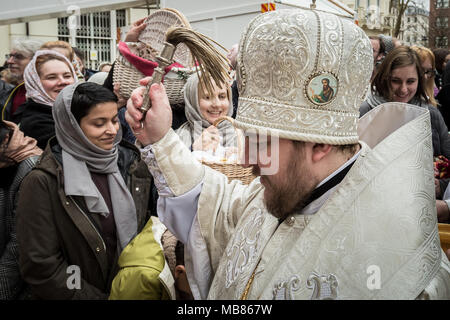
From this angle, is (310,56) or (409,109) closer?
(310,56)

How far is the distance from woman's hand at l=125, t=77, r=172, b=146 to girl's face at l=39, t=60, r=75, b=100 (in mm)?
2159

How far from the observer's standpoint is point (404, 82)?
13.4 feet

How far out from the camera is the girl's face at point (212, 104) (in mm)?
3648

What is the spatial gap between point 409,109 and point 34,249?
2.07 meters

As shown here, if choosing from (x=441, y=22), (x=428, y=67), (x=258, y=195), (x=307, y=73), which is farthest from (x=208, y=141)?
(x=441, y=22)

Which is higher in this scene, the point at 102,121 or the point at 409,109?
the point at 409,109

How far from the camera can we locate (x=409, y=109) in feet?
5.60

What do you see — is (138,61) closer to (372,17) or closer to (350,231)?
(350,231)

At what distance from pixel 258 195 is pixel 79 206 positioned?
3.95 ft

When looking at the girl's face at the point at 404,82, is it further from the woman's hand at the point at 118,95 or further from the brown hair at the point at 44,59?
the brown hair at the point at 44,59

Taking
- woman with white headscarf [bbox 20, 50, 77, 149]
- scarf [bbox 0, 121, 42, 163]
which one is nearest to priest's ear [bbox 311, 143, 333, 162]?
scarf [bbox 0, 121, 42, 163]

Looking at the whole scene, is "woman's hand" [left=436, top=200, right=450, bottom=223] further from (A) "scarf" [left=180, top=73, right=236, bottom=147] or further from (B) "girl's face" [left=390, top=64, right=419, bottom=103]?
(B) "girl's face" [left=390, top=64, right=419, bottom=103]
